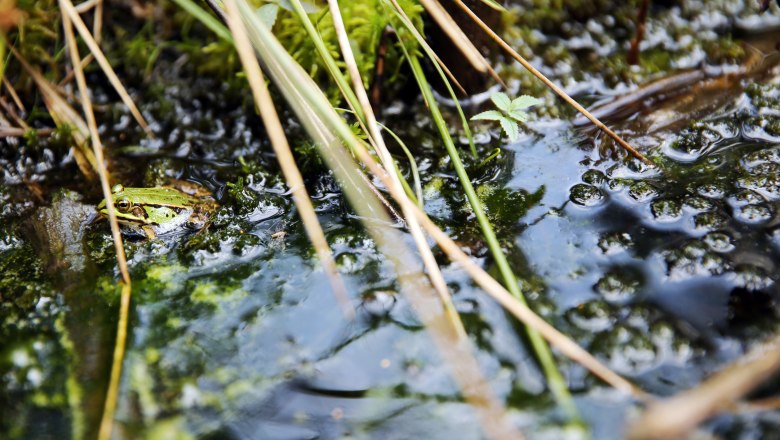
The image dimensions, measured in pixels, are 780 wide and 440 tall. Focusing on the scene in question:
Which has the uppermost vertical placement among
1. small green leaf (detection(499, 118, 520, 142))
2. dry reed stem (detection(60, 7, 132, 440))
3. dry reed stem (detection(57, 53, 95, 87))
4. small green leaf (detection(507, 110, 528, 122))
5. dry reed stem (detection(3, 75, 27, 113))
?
small green leaf (detection(507, 110, 528, 122))

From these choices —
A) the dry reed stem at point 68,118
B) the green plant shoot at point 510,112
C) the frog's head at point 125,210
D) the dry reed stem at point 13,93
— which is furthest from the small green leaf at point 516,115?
the dry reed stem at point 13,93

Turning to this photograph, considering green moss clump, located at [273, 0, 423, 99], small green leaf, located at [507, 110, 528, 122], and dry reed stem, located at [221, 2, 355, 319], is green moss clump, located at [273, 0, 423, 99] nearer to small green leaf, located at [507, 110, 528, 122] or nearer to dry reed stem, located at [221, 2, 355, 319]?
small green leaf, located at [507, 110, 528, 122]

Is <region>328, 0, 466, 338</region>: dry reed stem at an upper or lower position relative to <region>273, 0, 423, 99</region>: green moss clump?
lower

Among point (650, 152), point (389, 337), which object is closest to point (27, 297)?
point (389, 337)

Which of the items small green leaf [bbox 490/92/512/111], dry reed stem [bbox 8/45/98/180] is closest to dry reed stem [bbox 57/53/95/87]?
dry reed stem [bbox 8/45/98/180]

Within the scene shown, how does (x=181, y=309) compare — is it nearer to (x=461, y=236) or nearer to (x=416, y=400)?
(x=416, y=400)

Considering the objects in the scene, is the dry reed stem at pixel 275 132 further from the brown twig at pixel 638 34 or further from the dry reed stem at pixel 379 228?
the brown twig at pixel 638 34

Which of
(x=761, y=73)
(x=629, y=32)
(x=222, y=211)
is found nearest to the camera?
(x=222, y=211)
